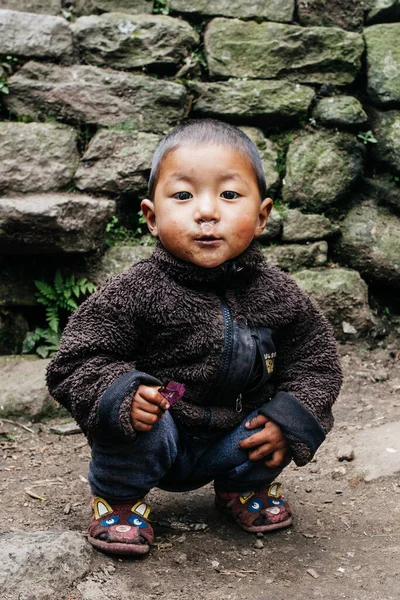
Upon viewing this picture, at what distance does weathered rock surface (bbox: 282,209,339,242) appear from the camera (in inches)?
166

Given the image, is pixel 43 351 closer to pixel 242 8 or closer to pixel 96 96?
pixel 96 96

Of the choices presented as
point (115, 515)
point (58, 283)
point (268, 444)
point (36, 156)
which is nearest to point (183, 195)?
point (268, 444)

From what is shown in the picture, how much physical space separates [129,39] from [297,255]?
1.61 m

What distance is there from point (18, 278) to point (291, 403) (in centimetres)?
215

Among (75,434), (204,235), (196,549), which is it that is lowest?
(75,434)

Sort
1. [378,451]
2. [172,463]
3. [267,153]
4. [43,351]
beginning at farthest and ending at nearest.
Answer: [267,153], [43,351], [378,451], [172,463]

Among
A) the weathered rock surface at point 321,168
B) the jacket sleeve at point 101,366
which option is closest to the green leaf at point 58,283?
the weathered rock surface at point 321,168

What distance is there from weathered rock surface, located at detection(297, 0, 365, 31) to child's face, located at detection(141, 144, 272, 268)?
104 inches

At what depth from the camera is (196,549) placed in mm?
2248

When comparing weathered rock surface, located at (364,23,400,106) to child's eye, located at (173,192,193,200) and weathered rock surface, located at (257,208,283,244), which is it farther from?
child's eye, located at (173,192,193,200)

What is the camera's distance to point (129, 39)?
4.19 meters

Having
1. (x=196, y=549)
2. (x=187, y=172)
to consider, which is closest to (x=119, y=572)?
(x=196, y=549)

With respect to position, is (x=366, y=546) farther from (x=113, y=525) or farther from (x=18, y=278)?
(x=18, y=278)

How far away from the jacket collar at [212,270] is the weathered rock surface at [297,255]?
1.80 metres
